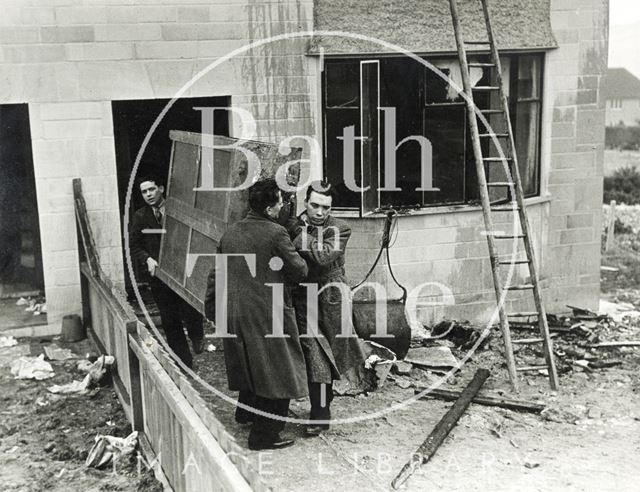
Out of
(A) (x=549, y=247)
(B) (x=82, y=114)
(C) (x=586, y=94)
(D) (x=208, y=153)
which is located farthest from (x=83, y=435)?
(C) (x=586, y=94)

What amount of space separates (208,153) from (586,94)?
5.81m

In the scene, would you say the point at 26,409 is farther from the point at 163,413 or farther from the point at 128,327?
the point at 163,413

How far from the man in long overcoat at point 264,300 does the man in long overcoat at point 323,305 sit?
0.68ft

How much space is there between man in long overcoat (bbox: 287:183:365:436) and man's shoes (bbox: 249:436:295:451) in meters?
0.31

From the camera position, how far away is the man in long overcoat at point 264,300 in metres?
5.21

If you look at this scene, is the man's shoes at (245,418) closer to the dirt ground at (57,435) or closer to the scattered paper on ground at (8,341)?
the dirt ground at (57,435)

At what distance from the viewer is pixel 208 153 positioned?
6.30 meters

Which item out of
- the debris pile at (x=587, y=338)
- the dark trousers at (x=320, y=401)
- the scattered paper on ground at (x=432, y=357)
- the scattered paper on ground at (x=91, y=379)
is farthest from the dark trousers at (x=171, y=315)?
→ the debris pile at (x=587, y=338)

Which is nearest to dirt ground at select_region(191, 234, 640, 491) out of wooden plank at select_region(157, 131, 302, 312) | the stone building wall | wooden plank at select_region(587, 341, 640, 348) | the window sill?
wooden plank at select_region(587, 341, 640, 348)

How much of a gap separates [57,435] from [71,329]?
95.3 inches

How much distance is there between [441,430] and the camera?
610 cm

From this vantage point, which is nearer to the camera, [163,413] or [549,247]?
[163,413]

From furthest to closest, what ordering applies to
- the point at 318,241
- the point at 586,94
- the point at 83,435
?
the point at 586,94 < the point at 83,435 < the point at 318,241

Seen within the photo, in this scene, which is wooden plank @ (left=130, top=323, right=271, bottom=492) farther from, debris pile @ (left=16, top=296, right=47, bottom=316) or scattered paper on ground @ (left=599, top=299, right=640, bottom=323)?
scattered paper on ground @ (left=599, top=299, right=640, bottom=323)
